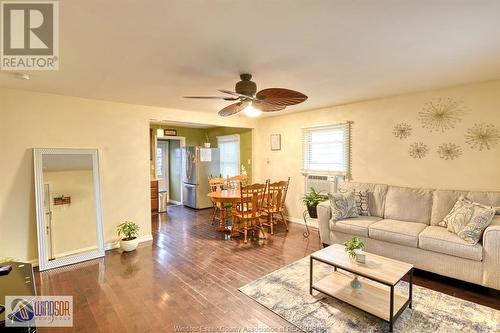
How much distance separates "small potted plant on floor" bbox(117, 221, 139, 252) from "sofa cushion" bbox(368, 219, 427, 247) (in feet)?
11.2

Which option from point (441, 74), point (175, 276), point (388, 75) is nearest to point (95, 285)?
point (175, 276)

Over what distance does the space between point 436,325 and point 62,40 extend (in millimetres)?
3742

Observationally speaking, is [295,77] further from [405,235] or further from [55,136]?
[55,136]

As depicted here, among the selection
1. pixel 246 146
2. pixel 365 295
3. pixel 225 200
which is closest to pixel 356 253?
pixel 365 295

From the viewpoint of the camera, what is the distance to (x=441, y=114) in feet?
11.4

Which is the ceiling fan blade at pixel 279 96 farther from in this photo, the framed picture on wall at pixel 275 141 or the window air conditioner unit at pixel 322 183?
the framed picture on wall at pixel 275 141

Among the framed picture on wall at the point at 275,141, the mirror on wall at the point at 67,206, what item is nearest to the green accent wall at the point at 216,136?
the framed picture on wall at the point at 275,141

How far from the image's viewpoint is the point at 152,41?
6.41ft

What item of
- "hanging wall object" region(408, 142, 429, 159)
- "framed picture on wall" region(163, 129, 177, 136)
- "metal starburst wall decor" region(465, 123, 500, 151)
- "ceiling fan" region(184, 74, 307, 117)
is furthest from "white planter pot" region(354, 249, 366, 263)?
"framed picture on wall" region(163, 129, 177, 136)

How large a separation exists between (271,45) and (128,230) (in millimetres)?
3406

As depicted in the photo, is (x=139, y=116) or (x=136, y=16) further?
(x=139, y=116)

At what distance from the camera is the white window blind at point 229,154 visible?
6.64 m

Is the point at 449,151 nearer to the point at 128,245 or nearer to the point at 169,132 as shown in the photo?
the point at 128,245

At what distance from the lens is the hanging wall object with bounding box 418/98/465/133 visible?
3350 millimetres
